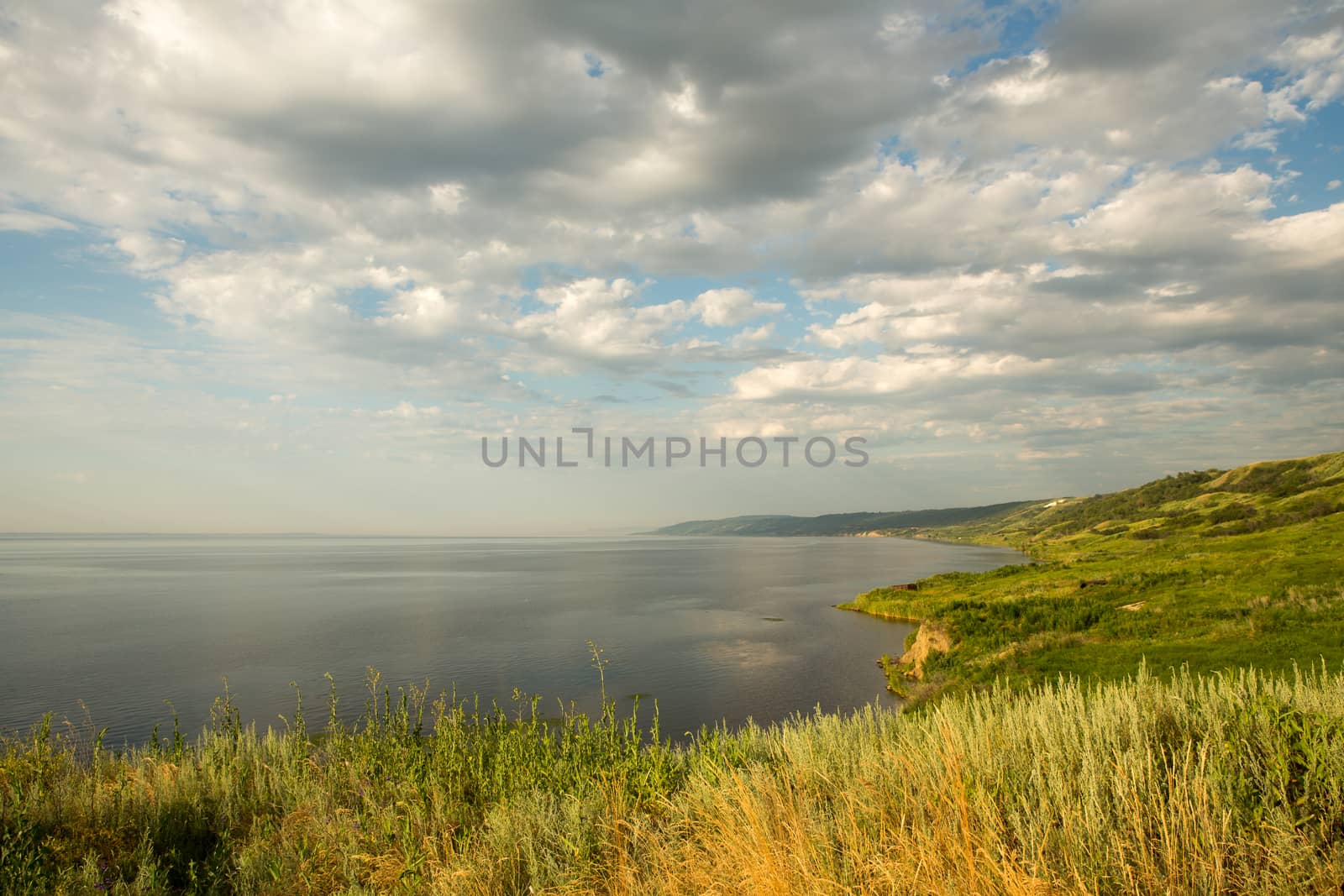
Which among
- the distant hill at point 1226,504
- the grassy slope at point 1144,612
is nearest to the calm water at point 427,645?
the grassy slope at point 1144,612

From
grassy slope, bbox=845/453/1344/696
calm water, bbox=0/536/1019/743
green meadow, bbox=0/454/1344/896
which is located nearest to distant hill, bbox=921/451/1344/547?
grassy slope, bbox=845/453/1344/696

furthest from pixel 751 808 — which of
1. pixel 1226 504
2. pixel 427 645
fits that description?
pixel 1226 504

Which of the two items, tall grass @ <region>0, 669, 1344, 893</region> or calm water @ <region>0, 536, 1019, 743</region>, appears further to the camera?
calm water @ <region>0, 536, 1019, 743</region>

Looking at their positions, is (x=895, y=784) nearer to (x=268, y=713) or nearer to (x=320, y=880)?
(x=320, y=880)

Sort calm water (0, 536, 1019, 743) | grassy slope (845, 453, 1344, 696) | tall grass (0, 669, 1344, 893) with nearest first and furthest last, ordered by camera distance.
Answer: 1. tall grass (0, 669, 1344, 893)
2. grassy slope (845, 453, 1344, 696)
3. calm water (0, 536, 1019, 743)

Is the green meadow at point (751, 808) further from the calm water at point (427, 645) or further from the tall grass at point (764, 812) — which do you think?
the calm water at point (427, 645)

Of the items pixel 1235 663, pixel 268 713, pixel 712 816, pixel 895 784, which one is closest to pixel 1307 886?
pixel 895 784

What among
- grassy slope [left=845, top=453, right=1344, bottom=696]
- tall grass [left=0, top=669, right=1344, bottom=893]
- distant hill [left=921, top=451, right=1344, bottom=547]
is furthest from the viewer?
distant hill [left=921, top=451, right=1344, bottom=547]

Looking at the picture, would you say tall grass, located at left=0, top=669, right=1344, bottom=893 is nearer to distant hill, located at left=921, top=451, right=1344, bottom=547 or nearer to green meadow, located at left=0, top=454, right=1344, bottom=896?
green meadow, located at left=0, top=454, right=1344, bottom=896

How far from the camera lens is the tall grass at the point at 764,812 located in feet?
14.6

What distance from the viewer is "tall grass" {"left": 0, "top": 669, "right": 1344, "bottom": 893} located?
4.45m

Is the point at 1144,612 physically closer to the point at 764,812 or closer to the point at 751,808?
the point at 764,812

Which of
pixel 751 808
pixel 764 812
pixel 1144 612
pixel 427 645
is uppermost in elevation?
pixel 751 808

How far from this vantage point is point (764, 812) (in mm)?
5762
